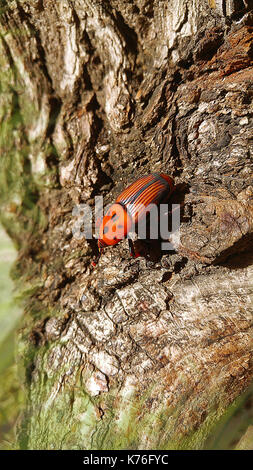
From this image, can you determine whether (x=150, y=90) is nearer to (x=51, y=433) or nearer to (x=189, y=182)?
(x=189, y=182)

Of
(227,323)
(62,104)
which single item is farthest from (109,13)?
(227,323)

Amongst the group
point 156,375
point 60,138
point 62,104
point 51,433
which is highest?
point 62,104

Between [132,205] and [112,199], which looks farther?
[112,199]

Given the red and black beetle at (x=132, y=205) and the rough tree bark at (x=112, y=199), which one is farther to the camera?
the red and black beetle at (x=132, y=205)
